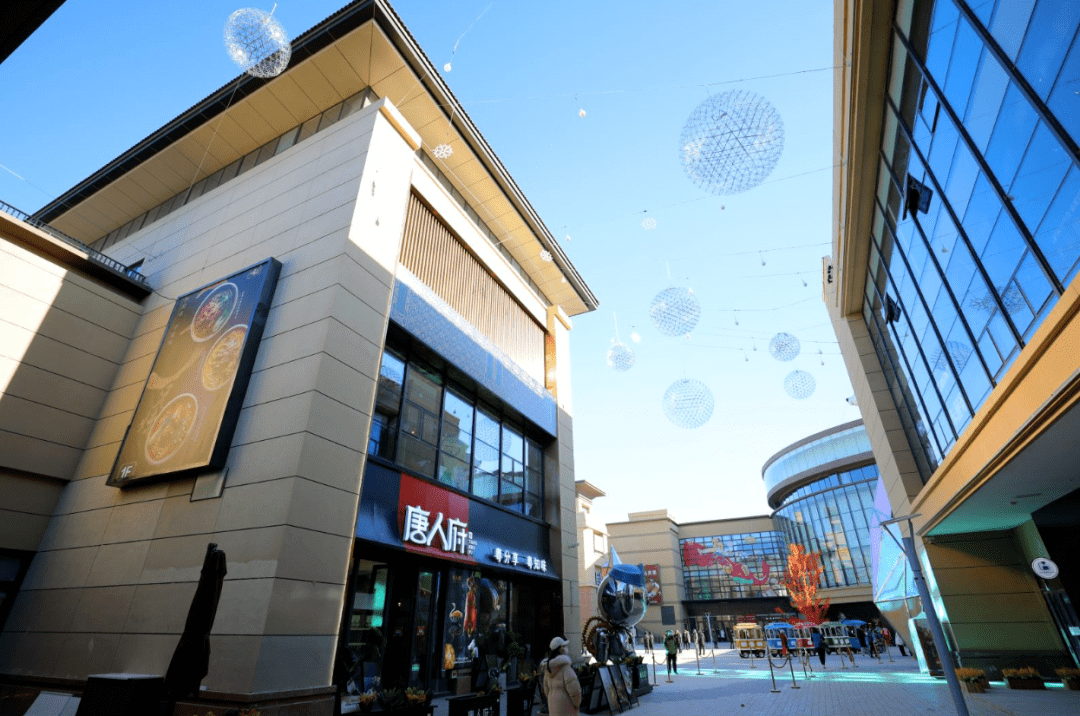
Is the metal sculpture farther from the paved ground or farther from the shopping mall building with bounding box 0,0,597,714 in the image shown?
the paved ground

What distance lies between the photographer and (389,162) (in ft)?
45.2

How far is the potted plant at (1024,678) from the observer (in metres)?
13.2

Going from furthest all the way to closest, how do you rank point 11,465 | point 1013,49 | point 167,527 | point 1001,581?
point 1001,581 → point 11,465 → point 167,527 → point 1013,49

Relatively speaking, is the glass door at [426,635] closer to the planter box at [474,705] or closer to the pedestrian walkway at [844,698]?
the planter box at [474,705]

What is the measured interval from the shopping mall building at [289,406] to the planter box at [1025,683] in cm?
1213

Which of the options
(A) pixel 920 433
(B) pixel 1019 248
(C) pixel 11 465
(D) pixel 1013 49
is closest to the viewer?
(D) pixel 1013 49

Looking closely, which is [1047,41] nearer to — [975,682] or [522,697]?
[522,697]

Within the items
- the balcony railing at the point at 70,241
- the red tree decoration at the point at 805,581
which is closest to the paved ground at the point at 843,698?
the balcony railing at the point at 70,241

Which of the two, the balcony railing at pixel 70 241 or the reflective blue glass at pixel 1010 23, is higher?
the balcony railing at pixel 70 241

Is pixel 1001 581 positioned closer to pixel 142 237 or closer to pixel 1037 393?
pixel 1037 393

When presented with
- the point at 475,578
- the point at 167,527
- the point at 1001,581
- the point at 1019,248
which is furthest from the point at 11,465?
the point at 1001,581

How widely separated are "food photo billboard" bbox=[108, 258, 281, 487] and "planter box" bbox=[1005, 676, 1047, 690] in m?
20.1

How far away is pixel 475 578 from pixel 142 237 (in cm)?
1686

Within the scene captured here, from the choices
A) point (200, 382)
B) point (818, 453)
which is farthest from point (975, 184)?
point (818, 453)
